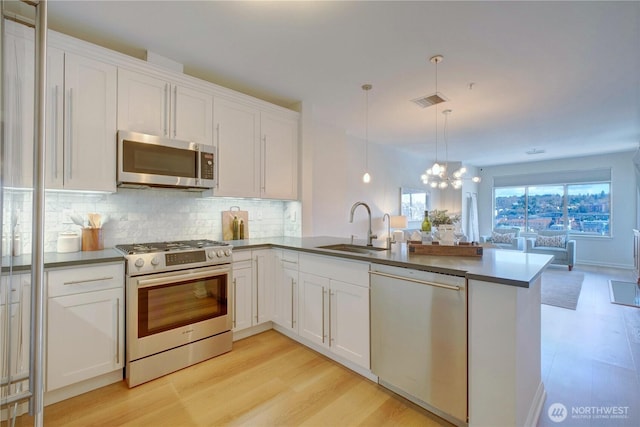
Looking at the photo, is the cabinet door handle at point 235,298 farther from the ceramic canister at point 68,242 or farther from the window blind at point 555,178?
the window blind at point 555,178

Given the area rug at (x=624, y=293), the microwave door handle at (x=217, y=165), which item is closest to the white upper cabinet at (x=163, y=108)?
the microwave door handle at (x=217, y=165)

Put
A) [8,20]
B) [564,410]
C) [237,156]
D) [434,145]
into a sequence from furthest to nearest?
[434,145] < [237,156] < [564,410] < [8,20]

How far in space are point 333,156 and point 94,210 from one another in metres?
3.11

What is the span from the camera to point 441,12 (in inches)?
78.6

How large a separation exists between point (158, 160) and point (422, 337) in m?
2.47

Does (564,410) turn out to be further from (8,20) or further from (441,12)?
(8,20)

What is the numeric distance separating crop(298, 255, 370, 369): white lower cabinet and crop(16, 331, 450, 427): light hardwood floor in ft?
0.70

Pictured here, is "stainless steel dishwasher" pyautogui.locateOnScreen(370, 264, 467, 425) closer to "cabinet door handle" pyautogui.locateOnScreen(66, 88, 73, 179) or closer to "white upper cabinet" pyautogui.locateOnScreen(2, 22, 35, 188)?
"white upper cabinet" pyautogui.locateOnScreen(2, 22, 35, 188)

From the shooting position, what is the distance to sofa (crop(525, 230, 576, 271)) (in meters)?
6.38

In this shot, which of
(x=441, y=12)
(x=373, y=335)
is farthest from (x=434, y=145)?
(x=373, y=335)

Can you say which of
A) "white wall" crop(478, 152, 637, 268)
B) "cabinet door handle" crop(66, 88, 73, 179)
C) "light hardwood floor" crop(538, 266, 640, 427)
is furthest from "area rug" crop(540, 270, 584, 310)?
"cabinet door handle" crop(66, 88, 73, 179)

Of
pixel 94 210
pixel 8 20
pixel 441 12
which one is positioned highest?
pixel 441 12

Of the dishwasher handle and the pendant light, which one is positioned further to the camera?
the pendant light

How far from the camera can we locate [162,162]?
2.48 m
